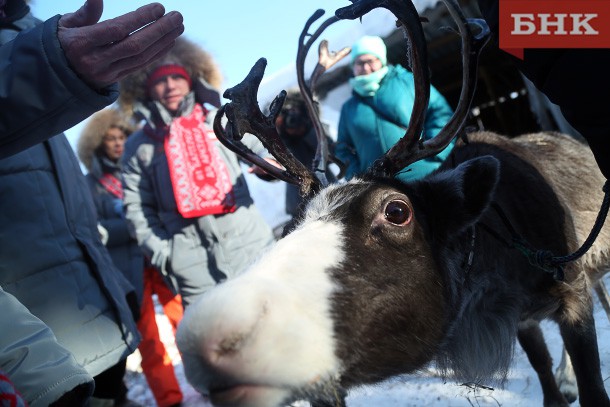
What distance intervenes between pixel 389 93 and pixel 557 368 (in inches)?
101

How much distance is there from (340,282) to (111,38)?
105cm

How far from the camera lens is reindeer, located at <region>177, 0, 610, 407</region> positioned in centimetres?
117

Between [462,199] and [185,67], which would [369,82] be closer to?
[185,67]

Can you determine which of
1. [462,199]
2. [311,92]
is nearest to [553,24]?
[462,199]

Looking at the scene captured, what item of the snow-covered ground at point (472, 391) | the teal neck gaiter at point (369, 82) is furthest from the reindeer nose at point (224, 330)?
the teal neck gaiter at point (369, 82)

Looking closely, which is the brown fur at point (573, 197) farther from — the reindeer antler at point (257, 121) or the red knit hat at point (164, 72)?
the red knit hat at point (164, 72)

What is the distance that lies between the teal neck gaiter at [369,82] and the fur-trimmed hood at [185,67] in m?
1.30

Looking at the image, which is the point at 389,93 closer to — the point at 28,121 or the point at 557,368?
the point at 557,368

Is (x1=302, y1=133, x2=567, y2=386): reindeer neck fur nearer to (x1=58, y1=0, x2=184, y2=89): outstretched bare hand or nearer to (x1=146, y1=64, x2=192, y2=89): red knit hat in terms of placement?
(x1=58, y1=0, x2=184, y2=89): outstretched bare hand

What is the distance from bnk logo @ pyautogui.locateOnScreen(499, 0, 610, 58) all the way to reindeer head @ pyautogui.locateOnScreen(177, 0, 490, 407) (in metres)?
0.36

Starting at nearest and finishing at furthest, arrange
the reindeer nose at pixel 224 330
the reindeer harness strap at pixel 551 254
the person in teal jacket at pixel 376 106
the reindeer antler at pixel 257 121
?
the reindeer nose at pixel 224 330, the reindeer harness strap at pixel 551 254, the reindeer antler at pixel 257 121, the person in teal jacket at pixel 376 106

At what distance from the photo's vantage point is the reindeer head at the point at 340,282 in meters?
1.15

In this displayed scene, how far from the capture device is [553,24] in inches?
60.9

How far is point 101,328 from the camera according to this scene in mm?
2135
